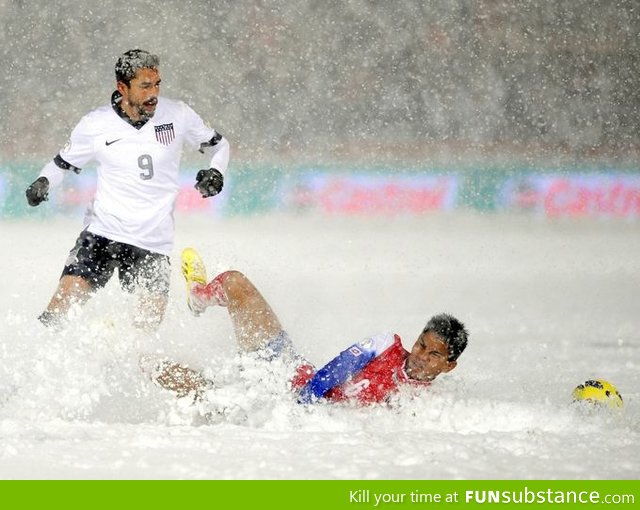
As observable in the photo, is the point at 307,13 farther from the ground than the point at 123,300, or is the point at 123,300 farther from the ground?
the point at 307,13

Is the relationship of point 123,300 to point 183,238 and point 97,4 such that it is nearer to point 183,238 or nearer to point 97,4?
point 183,238

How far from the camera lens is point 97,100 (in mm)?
12992

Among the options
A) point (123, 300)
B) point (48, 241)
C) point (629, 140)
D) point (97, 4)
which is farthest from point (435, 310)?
point (97, 4)

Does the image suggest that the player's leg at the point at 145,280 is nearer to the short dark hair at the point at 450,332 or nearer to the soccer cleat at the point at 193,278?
the soccer cleat at the point at 193,278

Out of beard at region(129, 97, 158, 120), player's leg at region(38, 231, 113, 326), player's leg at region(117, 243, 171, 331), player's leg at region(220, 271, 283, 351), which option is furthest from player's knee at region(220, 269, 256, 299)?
beard at region(129, 97, 158, 120)

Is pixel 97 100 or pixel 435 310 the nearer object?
pixel 435 310

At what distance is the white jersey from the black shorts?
4 centimetres

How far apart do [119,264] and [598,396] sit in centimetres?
206

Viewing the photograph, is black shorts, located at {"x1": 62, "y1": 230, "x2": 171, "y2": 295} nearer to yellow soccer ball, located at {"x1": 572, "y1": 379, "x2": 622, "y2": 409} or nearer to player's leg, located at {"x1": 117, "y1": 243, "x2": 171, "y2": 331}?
player's leg, located at {"x1": 117, "y1": 243, "x2": 171, "y2": 331}

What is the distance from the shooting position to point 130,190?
15.1 feet

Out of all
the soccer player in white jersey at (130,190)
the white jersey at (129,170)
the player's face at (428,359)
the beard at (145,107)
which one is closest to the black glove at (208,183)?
the soccer player in white jersey at (130,190)
